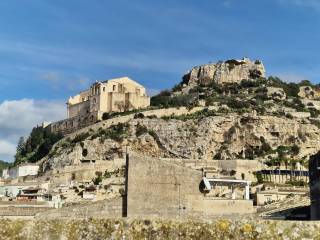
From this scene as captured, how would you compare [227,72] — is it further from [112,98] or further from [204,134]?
[204,134]

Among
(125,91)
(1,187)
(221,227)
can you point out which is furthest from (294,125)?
(221,227)

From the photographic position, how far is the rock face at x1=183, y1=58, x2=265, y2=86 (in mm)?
132625

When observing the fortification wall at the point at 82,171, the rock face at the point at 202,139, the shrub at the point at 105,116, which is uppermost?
the shrub at the point at 105,116

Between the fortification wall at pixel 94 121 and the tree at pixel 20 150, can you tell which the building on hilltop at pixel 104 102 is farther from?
the tree at pixel 20 150

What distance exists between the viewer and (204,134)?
10219 centimetres

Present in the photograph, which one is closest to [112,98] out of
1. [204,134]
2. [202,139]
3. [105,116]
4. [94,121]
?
[105,116]

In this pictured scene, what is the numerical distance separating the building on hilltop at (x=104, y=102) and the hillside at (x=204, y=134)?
5026 mm

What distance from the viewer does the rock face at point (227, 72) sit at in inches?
5221

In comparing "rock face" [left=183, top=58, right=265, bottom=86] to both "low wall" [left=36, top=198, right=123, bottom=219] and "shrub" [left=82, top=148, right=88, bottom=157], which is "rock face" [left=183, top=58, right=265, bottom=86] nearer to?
"shrub" [left=82, top=148, right=88, bottom=157]

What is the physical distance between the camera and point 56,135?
121m

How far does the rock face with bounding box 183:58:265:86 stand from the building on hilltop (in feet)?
57.0

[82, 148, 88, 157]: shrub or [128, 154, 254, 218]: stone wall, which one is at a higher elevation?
[82, 148, 88, 157]: shrub

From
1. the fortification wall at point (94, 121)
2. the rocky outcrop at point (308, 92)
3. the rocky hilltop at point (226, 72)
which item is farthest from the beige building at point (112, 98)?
the rocky outcrop at point (308, 92)

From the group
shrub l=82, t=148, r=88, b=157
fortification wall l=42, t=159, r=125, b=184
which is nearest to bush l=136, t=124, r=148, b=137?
shrub l=82, t=148, r=88, b=157
